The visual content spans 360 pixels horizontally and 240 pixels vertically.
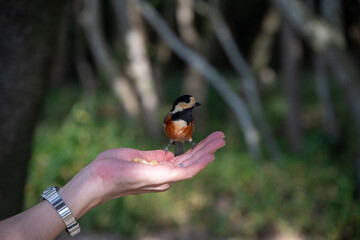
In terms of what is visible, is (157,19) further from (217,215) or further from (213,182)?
(217,215)

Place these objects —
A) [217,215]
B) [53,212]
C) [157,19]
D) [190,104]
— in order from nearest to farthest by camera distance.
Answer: [53,212] → [190,104] → [217,215] → [157,19]

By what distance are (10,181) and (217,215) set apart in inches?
117

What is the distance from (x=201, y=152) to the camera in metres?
2.00

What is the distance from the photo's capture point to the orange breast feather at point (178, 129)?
1.99m

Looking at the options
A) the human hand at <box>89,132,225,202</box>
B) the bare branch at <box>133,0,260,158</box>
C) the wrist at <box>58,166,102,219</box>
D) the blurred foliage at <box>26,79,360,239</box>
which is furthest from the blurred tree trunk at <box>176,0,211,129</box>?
the wrist at <box>58,166,102,219</box>

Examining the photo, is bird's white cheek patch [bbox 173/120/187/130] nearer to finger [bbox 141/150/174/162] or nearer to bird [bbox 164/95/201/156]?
bird [bbox 164/95/201/156]

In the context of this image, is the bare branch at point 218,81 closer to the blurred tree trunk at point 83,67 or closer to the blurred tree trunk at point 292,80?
the blurred tree trunk at point 292,80

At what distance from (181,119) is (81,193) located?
1.99 ft

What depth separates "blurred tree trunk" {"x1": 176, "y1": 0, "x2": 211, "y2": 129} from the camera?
24.1 feet

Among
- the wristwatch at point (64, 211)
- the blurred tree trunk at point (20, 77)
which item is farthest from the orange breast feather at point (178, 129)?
the blurred tree trunk at point (20, 77)

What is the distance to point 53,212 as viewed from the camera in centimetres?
177

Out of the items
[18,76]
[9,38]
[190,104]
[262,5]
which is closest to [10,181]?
[18,76]

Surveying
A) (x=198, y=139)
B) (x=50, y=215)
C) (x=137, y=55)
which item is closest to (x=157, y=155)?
(x=50, y=215)

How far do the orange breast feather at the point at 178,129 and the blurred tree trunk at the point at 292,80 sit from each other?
4915 millimetres
